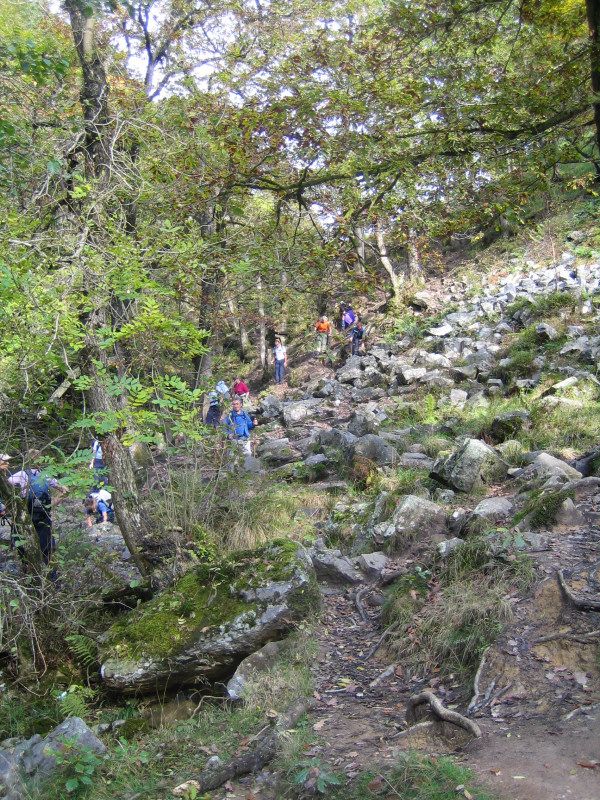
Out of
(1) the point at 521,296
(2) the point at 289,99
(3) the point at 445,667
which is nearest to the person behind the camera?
(3) the point at 445,667

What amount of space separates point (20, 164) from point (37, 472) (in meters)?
2.67

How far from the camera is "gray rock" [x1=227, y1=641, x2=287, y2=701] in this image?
4.73 meters

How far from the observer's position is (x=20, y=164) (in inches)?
214

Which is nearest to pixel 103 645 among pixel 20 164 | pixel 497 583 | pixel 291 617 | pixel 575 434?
pixel 291 617

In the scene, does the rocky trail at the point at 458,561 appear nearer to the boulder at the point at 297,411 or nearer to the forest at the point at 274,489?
the forest at the point at 274,489

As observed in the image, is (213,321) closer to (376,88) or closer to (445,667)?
(376,88)

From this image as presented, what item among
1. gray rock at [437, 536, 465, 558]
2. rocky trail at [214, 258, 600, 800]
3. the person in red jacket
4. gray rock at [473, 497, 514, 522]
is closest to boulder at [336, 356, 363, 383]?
the person in red jacket

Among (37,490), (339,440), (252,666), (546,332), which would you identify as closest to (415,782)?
(252,666)

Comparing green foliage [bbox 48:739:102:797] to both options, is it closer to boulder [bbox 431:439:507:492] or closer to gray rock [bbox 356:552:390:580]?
gray rock [bbox 356:552:390:580]

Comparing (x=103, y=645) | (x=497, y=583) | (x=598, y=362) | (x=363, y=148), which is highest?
(x=363, y=148)

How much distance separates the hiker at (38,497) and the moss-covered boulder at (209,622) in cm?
124

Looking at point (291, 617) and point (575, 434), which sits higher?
point (575, 434)

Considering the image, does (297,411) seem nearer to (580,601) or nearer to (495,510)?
(495,510)

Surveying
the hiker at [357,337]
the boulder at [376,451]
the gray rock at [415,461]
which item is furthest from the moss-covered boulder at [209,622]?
the hiker at [357,337]
